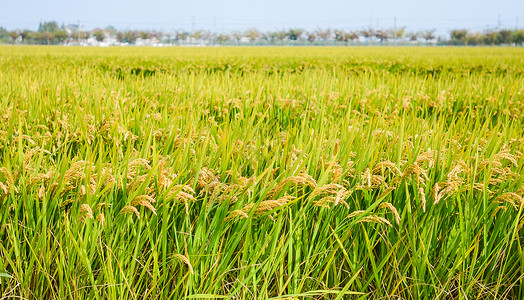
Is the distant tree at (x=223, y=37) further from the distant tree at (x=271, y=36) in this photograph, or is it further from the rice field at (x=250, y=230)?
the rice field at (x=250, y=230)

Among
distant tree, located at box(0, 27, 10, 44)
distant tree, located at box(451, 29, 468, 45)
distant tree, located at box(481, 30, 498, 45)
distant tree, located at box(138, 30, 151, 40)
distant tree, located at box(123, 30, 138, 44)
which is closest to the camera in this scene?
distant tree, located at box(481, 30, 498, 45)

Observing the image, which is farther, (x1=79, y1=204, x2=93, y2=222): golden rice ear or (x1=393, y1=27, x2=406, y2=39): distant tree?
(x1=393, y1=27, x2=406, y2=39): distant tree

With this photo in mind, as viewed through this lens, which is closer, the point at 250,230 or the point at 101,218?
the point at 101,218

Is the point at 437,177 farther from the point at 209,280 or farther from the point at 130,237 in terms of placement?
the point at 130,237

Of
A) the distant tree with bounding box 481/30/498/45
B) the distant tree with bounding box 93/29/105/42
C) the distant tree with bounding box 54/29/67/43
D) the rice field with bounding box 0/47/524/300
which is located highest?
the distant tree with bounding box 93/29/105/42

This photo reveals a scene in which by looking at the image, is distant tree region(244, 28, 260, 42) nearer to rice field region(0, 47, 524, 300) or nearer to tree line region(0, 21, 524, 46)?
tree line region(0, 21, 524, 46)

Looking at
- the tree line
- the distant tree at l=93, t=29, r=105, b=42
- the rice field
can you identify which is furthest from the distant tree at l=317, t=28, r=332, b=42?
the rice field

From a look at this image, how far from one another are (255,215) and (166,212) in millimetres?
294

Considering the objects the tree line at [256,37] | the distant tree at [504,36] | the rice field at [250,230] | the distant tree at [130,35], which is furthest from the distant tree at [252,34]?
the rice field at [250,230]

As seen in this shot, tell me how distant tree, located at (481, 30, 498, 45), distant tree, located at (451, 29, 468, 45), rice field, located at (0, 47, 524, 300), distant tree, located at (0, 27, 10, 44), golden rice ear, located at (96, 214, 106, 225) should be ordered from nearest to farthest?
golden rice ear, located at (96, 214, 106, 225) → rice field, located at (0, 47, 524, 300) → distant tree, located at (481, 30, 498, 45) → distant tree, located at (451, 29, 468, 45) → distant tree, located at (0, 27, 10, 44)

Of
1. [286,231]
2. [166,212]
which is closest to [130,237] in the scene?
[166,212]

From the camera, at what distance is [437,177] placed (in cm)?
171

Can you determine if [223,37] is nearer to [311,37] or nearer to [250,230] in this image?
[311,37]

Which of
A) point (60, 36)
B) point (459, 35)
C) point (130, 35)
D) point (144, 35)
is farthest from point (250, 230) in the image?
point (130, 35)
